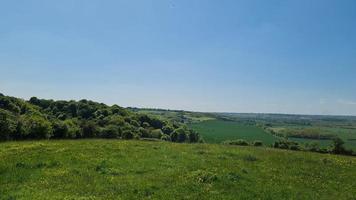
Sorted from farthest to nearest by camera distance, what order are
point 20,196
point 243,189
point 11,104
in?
1. point 11,104
2. point 243,189
3. point 20,196

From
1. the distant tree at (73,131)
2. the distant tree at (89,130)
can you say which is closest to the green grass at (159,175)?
the distant tree at (73,131)

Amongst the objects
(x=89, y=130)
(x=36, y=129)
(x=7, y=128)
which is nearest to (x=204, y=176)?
(x=36, y=129)

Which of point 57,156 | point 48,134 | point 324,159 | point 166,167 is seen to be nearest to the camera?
point 166,167

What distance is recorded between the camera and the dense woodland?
6378 centimetres

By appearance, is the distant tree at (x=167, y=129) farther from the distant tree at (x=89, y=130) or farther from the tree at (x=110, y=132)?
the distant tree at (x=89, y=130)

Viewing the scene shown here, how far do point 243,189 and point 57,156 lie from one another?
46.1 feet

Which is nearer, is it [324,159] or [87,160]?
[87,160]

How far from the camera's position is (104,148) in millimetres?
33625

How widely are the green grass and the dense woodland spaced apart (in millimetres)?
33511

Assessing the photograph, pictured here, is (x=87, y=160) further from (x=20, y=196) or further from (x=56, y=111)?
(x=56, y=111)

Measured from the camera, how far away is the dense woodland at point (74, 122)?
209 ft

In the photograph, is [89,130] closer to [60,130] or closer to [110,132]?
[110,132]

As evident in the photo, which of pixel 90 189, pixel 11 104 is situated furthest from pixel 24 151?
pixel 11 104

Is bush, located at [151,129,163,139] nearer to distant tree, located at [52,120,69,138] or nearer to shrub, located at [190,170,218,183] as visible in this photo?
distant tree, located at [52,120,69,138]
